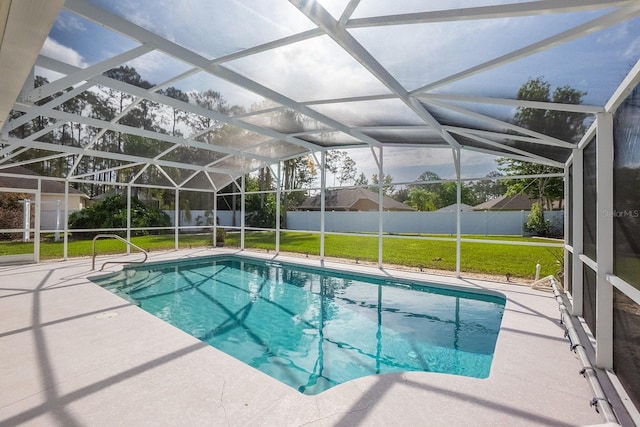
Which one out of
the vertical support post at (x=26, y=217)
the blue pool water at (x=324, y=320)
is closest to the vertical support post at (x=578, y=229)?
the blue pool water at (x=324, y=320)

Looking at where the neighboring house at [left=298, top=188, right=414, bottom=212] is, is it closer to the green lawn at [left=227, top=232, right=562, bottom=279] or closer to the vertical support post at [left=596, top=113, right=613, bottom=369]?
the green lawn at [left=227, top=232, right=562, bottom=279]

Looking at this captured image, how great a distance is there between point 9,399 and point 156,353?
1147 millimetres

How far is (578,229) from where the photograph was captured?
15.1 ft

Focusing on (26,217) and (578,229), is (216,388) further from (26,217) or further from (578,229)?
(26,217)

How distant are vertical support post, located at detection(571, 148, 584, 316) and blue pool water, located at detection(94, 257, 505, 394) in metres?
1.19

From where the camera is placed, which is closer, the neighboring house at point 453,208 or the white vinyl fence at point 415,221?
the white vinyl fence at point 415,221

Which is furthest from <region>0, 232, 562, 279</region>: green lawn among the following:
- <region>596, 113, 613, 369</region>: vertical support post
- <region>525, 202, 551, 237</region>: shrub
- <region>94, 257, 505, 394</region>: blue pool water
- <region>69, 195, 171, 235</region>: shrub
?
<region>596, 113, 613, 369</region>: vertical support post

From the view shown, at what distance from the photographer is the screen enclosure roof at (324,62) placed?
2.42 meters

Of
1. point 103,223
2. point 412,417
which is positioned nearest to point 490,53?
point 412,417

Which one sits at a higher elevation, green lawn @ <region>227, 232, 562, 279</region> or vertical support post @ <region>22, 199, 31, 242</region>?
vertical support post @ <region>22, 199, 31, 242</region>

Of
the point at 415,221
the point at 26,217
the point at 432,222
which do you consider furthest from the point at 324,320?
the point at 432,222

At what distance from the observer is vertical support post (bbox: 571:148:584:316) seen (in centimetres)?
455

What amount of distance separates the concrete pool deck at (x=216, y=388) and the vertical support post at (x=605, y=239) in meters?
0.43

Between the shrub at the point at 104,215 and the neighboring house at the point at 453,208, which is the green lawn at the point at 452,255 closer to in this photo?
the neighboring house at the point at 453,208
